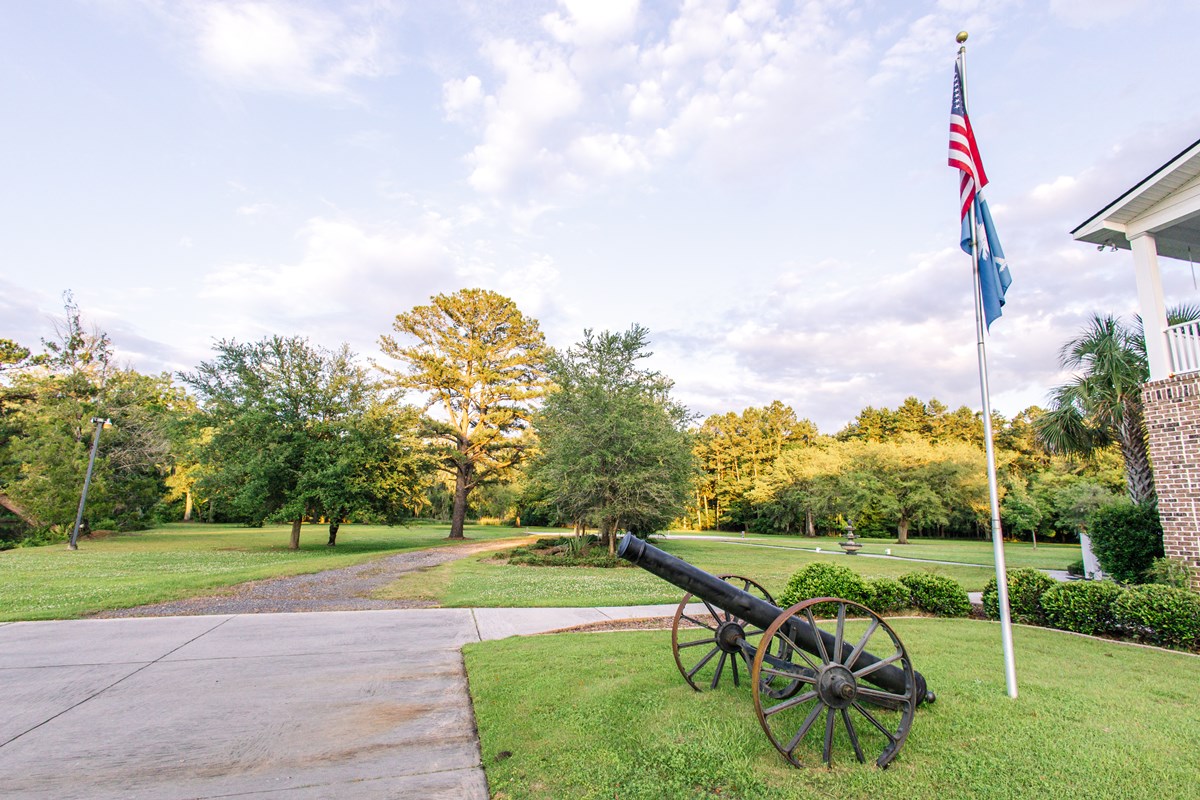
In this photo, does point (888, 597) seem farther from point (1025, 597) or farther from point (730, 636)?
point (730, 636)

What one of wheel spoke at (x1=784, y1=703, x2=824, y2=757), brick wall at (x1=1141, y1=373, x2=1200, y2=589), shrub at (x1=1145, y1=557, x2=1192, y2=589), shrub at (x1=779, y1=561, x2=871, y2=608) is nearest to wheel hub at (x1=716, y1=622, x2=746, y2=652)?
wheel spoke at (x1=784, y1=703, x2=824, y2=757)

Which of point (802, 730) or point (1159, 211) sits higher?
point (1159, 211)

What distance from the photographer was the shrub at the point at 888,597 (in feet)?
28.9

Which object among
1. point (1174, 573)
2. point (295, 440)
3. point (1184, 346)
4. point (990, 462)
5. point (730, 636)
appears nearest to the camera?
point (730, 636)

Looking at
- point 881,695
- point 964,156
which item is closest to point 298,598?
point 881,695

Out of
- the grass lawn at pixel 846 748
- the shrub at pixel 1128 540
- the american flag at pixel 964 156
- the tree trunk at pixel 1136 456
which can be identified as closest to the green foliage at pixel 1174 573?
the shrub at pixel 1128 540

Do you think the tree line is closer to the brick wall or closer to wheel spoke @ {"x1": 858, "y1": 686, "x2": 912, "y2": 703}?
the brick wall

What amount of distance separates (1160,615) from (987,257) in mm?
5075

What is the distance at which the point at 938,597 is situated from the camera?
28.9ft

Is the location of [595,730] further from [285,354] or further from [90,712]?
[285,354]

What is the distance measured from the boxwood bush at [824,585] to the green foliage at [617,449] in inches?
366

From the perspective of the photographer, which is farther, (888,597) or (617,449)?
(617,449)

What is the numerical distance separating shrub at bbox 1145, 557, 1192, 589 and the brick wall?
63 mm

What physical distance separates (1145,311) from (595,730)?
11043 millimetres
